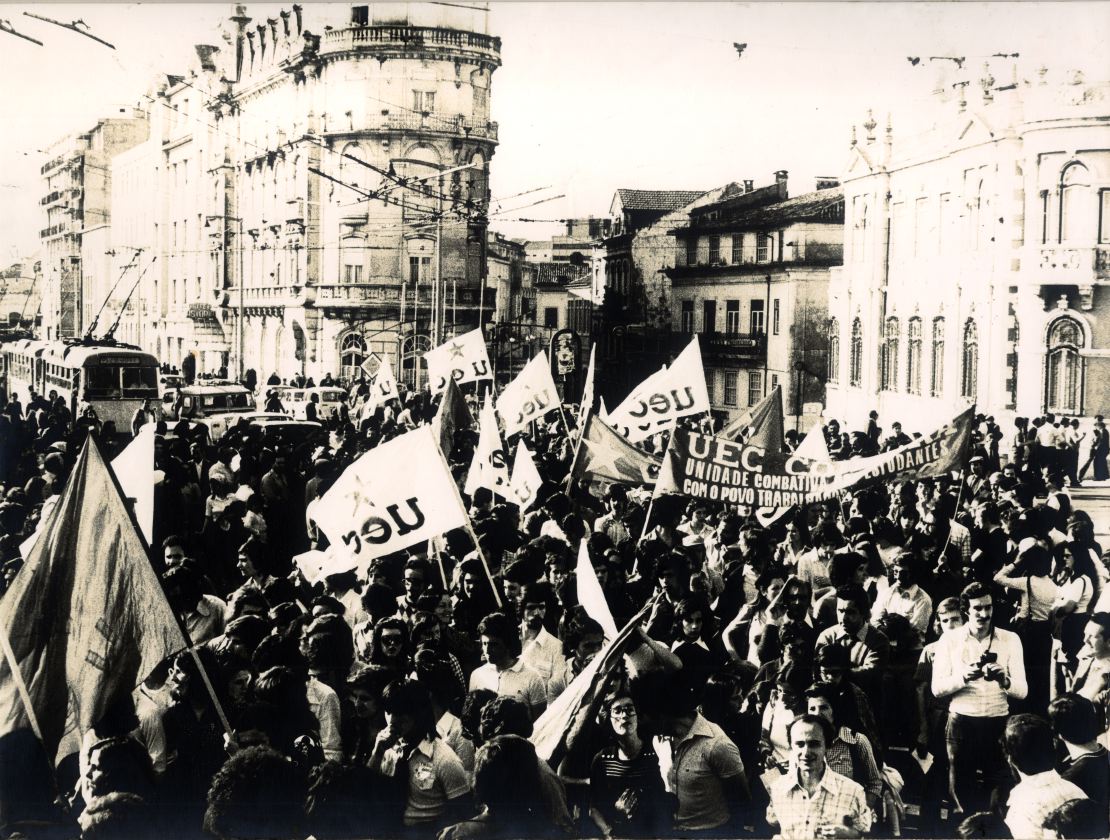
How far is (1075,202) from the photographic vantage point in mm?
21469

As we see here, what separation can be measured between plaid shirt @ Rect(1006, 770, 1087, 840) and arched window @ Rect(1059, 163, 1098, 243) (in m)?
16.5

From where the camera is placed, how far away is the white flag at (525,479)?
12914mm

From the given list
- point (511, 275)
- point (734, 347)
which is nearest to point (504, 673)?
point (734, 347)

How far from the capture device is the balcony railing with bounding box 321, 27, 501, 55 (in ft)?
53.6

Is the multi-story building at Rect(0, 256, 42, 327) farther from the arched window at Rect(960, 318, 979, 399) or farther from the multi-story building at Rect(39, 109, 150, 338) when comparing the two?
the arched window at Rect(960, 318, 979, 399)

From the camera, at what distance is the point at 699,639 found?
8492 mm

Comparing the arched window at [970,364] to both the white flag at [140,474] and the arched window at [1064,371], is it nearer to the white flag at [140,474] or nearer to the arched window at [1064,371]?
the arched window at [1064,371]

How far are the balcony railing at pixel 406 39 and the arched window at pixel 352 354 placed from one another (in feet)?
18.7

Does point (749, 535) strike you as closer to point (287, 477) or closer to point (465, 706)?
point (465, 706)

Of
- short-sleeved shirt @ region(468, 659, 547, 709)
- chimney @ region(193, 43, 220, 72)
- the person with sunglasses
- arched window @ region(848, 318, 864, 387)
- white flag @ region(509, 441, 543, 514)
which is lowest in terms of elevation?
the person with sunglasses

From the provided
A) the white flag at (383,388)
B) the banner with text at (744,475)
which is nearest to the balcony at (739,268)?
the white flag at (383,388)

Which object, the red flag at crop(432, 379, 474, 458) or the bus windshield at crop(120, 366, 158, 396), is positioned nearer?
the red flag at crop(432, 379, 474, 458)

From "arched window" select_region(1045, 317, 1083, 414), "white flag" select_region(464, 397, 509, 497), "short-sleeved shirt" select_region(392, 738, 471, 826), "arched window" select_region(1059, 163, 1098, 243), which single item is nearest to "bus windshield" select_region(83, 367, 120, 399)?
"white flag" select_region(464, 397, 509, 497)

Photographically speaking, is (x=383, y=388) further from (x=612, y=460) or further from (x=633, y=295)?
(x=633, y=295)
